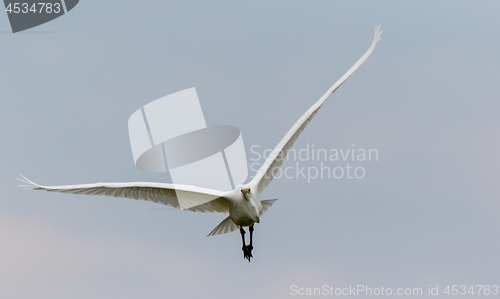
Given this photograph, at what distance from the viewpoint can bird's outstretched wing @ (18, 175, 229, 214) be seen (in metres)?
22.4

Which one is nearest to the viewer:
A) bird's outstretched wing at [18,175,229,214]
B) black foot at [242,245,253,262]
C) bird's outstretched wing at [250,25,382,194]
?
bird's outstretched wing at [18,175,229,214]

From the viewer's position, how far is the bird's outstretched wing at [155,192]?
2241 centimetres

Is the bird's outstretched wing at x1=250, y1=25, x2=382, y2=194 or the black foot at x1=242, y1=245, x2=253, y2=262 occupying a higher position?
the bird's outstretched wing at x1=250, y1=25, x2=382, y2=194

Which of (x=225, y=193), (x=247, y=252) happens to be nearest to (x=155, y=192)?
(x=225, y=193)

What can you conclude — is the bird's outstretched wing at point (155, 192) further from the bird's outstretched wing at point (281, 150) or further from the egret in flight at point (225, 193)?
the bird's outstretched wing at point (281, 150)

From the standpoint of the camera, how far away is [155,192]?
23.0m

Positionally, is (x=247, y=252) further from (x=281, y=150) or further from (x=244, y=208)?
(x=281, y=150)

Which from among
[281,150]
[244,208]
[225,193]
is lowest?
[244,208]

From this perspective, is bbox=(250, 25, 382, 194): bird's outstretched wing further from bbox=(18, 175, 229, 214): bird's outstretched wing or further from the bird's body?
bbox=(18, 175, 229, 214): bird's outstretched wing

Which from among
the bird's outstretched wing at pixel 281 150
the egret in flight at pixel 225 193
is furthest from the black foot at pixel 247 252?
the bird's outstretched wing at pixel 281 150

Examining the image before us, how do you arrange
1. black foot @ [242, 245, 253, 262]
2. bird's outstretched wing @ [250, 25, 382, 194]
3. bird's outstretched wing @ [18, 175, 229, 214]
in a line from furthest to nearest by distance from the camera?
black foot @ [242, 245, 253, 262] < bird's outstretched wing @ [250, 25, 382, 194] < bird's outstretched wing @ [18, 175, 229, 214]

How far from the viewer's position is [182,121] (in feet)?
78.7

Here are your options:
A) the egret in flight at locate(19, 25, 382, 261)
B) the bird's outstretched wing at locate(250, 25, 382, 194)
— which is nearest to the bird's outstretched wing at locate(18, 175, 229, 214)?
the egret in flight at locate(19, 25, 382, 261)

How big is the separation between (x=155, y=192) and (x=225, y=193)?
2795mm
